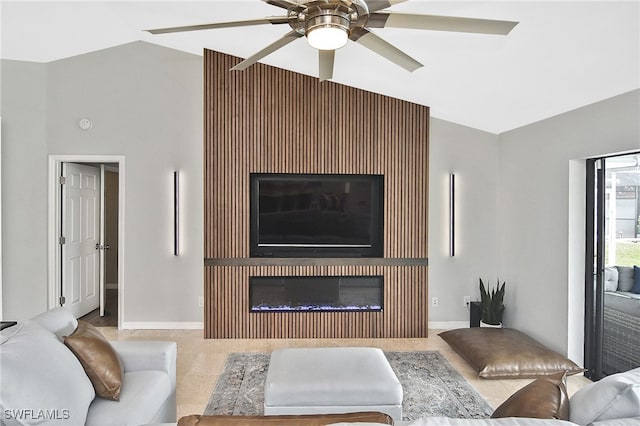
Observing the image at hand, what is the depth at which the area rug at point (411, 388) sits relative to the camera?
10.3 ft

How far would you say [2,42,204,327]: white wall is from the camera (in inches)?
202

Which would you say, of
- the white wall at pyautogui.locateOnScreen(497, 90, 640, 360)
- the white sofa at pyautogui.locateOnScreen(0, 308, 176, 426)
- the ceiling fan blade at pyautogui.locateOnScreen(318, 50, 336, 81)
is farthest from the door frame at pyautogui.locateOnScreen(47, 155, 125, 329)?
the white wall at pyautogui.locateOnScreen(497, 90, 640, 360)

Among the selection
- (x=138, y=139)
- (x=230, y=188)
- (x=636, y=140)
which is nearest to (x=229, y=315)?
(x=230, y=188)

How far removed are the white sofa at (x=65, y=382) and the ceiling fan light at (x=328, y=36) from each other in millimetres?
1798

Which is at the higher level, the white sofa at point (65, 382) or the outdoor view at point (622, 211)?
the outdoor view at point (622, 211)

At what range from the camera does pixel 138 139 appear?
17.1ft

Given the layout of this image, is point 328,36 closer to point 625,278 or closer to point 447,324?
point 625,278

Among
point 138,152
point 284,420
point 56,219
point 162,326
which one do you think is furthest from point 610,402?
point 56,219

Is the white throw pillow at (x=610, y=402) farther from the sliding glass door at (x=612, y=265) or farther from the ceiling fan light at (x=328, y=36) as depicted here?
the sliding glass door at (x=612, y=265)

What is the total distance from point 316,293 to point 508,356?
202 cm

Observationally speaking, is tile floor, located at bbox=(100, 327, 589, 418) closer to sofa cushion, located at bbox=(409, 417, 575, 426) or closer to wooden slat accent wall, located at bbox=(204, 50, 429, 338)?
wooden slat accent wall, located at bbox=(204, 50, 429, 338)

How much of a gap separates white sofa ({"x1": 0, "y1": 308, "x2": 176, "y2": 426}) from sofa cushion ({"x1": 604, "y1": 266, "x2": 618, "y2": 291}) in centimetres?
343

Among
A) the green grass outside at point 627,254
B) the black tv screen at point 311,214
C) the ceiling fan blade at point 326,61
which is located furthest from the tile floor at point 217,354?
the ceiling fan blade at point 326,61

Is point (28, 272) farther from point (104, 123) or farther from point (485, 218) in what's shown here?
point (485, 218)
